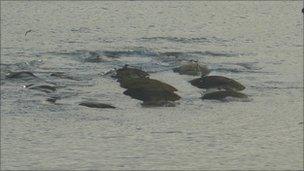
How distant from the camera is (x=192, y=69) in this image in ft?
122

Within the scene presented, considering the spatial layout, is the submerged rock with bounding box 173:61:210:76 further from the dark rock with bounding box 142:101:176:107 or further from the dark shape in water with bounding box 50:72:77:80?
the dark rock with bounding box 142:101:176:107

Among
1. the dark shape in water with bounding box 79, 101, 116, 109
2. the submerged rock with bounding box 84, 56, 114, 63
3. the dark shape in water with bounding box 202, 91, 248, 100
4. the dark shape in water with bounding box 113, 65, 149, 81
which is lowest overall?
the dark shape in water with bounding box 79, 101, 116, 109

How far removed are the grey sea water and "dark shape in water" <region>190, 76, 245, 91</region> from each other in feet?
1.28

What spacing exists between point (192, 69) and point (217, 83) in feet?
9.39

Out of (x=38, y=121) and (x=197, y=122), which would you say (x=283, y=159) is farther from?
(x=38, y=121)

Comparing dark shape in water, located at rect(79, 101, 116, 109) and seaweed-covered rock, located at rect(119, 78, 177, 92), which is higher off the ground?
seaweed-covered rock, located at rect(119, 78, 177, 92)

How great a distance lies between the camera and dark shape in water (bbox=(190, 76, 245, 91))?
111 ft

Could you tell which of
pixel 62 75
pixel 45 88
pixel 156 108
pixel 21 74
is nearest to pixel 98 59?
pixel 62 75

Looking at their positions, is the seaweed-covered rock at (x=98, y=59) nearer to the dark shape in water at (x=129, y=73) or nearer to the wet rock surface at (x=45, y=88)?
the dark shape in water at (x=129, y=73)

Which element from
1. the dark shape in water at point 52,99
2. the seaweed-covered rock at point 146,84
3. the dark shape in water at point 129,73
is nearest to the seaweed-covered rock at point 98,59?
the dark shape in water at point 129,73

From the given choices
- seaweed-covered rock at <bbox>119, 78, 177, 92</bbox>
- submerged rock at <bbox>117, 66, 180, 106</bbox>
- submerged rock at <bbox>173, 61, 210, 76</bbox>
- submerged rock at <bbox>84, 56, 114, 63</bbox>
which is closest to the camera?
submerged rock at <bbox>117, 66, 180, 106</bbox>

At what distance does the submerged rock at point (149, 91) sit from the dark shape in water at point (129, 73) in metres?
0.38

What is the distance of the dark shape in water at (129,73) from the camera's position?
35469mm

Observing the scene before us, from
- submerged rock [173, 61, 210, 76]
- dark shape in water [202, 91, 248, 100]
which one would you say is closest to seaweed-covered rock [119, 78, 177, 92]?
dark shape in water [202, 91, 248, 100]
